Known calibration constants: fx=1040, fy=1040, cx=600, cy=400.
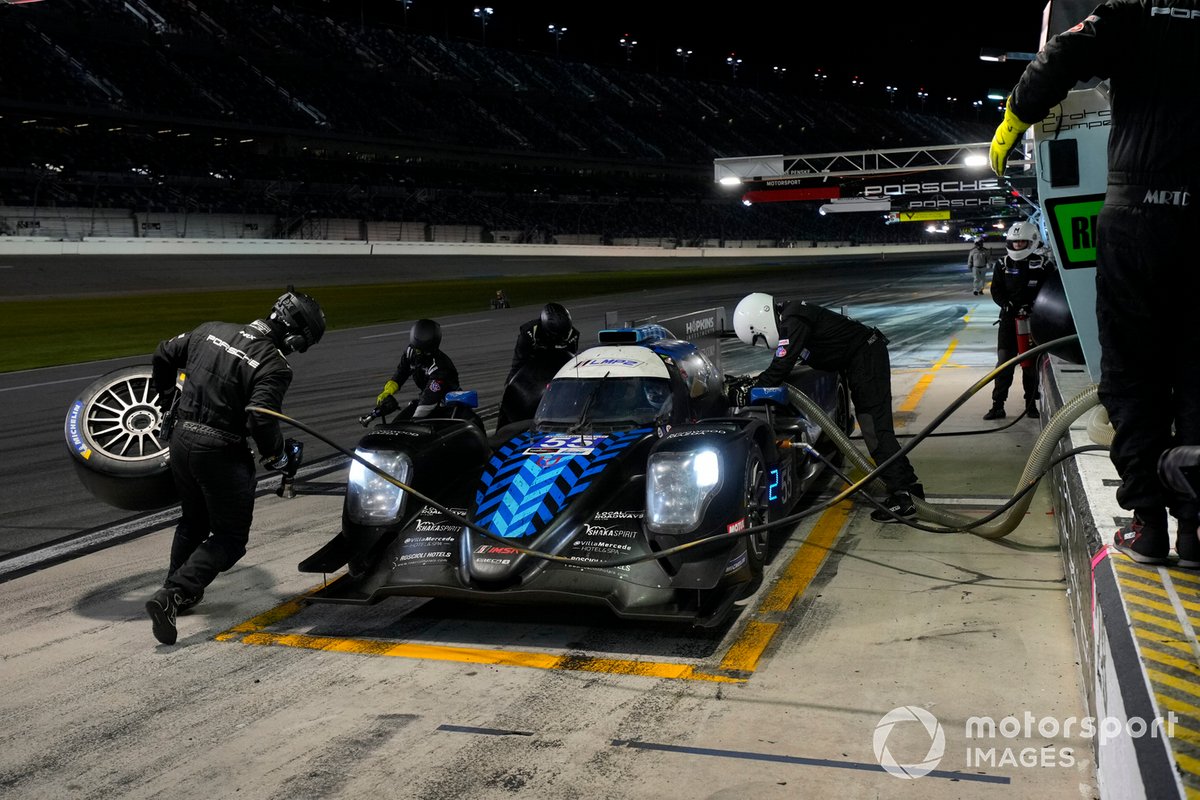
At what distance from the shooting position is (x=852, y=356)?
7.52 meters

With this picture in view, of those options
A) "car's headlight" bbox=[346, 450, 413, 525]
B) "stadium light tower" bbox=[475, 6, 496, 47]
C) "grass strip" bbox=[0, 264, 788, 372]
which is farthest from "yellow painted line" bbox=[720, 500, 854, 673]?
"stadium light tower" bbox=[475, 6, 496, 47]

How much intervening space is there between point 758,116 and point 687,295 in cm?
5893

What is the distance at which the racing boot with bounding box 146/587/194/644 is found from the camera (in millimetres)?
5043

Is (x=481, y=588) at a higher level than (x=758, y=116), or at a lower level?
lower

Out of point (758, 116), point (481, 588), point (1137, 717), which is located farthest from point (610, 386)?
point (758, 116)

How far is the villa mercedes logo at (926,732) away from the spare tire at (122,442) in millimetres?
3987

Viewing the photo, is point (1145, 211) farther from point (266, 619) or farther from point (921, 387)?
point (921, 387)

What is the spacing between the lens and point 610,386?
659cm

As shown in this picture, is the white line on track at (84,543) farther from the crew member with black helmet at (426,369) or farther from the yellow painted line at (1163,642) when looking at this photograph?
the yellow painted line at (1163,642)

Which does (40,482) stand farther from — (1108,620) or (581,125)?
(581,125)

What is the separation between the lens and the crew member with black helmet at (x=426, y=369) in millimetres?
8648

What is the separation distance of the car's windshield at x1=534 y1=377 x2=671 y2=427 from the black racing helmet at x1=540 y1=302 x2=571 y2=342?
7.81ft

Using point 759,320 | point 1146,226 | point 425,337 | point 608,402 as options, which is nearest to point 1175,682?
point 1146,226

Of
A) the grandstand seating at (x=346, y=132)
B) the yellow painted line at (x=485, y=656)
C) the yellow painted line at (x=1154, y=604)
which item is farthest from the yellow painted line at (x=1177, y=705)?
the grandstand seating at (x=346, y=132)
